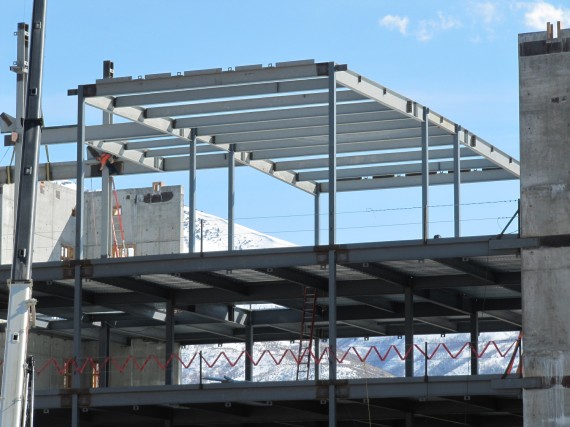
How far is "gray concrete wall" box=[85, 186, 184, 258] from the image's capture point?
5753 centimetres

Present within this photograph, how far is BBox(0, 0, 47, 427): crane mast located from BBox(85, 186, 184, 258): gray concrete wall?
1331 inches

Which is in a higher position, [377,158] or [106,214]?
[377,158]

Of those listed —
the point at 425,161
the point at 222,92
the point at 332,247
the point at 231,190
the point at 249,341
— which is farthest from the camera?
the point at 249,341

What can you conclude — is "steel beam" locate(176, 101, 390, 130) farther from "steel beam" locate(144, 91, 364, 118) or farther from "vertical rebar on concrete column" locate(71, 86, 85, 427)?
"vertical rebar on concrete column" locate(71, 86, 85, 427)

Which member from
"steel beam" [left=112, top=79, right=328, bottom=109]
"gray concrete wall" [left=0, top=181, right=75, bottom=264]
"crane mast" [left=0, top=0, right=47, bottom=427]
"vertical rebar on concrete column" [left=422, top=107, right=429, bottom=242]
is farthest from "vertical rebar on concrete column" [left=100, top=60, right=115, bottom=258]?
"gray concrete wall" [left=0, top=181, right=75, bottom=264]

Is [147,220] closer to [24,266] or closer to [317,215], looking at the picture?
[317,215]

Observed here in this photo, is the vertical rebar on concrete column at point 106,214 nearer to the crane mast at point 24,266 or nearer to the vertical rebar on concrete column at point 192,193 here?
the vertical rebar on concrete column at point 192,193

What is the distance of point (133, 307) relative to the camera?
41031mm

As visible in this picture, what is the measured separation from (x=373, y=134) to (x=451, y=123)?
2.13 m

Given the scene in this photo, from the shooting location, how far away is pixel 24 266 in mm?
22812

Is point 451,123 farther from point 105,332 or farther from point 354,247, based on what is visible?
point 105,332

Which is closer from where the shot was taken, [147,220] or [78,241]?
[78,241]

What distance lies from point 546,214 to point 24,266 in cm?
1300

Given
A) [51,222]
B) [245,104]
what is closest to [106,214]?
[245,104]
